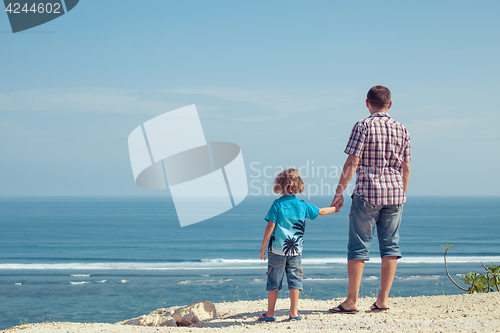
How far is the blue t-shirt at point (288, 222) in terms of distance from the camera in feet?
13.5

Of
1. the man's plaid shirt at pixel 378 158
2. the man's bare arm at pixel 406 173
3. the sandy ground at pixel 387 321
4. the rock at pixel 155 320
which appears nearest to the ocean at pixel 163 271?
the rock at pixel 155 320

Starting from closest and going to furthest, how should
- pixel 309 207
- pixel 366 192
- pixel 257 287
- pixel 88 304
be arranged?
pixel 366 192, pixel 309 207, pixel 88 304, pixel 257 287

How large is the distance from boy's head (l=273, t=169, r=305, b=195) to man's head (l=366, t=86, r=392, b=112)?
3.47 ft

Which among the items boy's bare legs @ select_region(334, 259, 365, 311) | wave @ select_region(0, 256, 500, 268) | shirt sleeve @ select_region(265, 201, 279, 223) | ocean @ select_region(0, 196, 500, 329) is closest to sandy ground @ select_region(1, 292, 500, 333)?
boy's bare legs @ select_region(334, 259, 365, 311)

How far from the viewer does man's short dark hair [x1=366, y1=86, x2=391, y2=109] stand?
408cm

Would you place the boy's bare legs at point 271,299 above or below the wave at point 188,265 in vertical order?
above

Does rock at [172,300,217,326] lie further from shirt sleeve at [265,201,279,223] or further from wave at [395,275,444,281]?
wave at [395,275,444,281]

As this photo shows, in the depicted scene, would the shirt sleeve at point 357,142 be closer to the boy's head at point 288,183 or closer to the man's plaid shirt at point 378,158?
the man's plaid shirt at point 378,158

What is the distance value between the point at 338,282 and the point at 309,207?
18.8 m

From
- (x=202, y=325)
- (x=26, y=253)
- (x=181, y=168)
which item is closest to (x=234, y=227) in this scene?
(x=26, y=253)

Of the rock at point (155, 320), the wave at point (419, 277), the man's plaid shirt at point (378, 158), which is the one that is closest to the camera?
the man's plaid shirt at point (378, 158)

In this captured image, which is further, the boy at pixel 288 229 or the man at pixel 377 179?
the boy at pixel 288 229

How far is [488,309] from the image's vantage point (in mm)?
4258

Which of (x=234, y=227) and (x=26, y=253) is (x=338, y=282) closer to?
(x=26, y=253)
